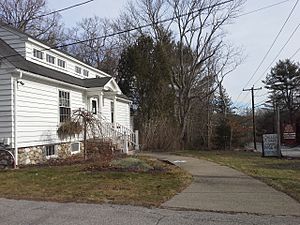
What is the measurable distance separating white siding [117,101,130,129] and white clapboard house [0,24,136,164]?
5906mm

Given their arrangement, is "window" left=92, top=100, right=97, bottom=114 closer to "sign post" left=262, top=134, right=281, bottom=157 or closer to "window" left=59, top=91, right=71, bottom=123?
"window" left=59, top=91, right=71, bottom=123

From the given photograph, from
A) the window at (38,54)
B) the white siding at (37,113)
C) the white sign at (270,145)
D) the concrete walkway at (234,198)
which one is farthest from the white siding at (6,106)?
the white sign at (270,145)

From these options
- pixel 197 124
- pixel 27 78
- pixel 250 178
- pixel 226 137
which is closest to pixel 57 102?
pixel 27 78

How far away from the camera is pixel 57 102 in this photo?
1911cm

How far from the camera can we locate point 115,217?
282 inches

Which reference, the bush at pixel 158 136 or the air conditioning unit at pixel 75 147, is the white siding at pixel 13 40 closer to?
the air conditioning unit at pixel 75 147

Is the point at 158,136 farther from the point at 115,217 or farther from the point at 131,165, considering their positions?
the point at 115,217

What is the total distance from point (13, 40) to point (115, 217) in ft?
48.3

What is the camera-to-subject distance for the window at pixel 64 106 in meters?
19.6

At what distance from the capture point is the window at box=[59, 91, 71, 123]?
1957cm

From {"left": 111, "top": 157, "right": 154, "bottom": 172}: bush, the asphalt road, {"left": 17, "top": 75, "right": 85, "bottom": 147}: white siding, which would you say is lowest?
the asphalt road

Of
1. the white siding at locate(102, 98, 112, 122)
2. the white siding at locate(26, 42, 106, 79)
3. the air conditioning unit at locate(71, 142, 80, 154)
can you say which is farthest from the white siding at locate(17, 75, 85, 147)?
the white siding at locate(102, 98, 112, 122)

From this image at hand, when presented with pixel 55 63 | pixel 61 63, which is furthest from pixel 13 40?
pixel 61 63

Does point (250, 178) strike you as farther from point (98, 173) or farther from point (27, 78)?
point (27, 78)
